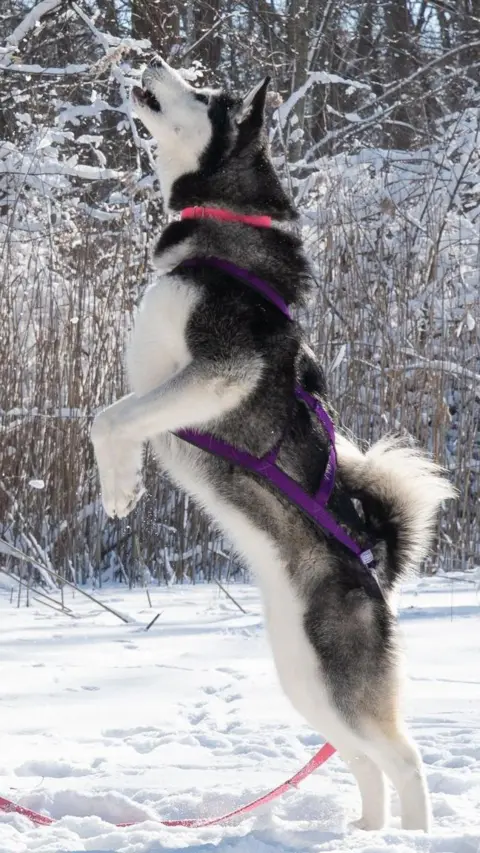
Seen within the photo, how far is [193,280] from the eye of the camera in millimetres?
2438

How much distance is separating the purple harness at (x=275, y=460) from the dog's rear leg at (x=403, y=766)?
362 millimetres

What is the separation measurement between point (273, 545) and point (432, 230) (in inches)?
145

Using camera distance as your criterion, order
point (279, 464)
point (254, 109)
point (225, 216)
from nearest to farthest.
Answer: point (279, 464) < point (225, 216) < point (254, 109)

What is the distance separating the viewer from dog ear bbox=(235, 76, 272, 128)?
2.71m

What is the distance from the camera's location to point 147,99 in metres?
2.69

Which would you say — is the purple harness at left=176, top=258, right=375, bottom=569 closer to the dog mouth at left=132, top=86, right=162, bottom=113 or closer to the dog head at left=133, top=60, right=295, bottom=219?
the dog head at left=133, top=60, right=295, bottom=219

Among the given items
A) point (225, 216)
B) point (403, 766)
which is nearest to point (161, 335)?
point (225, 216)

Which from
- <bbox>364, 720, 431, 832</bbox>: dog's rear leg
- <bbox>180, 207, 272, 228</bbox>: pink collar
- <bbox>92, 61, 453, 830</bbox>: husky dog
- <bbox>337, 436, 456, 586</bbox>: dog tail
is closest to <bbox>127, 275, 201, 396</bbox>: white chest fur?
<bbox>92, 61, 453, 830</bbox>: husky dog

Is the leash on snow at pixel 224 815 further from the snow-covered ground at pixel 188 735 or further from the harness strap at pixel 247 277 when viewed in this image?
the harness strap at pixel 247 277

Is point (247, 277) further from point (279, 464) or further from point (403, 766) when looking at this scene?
point (403, 766)

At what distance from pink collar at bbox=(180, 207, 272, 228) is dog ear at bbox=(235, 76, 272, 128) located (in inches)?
11.3

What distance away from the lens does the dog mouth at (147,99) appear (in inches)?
105

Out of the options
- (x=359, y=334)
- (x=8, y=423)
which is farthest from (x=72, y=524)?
(x=359, y=334)

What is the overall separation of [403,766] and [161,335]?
1133 mm
